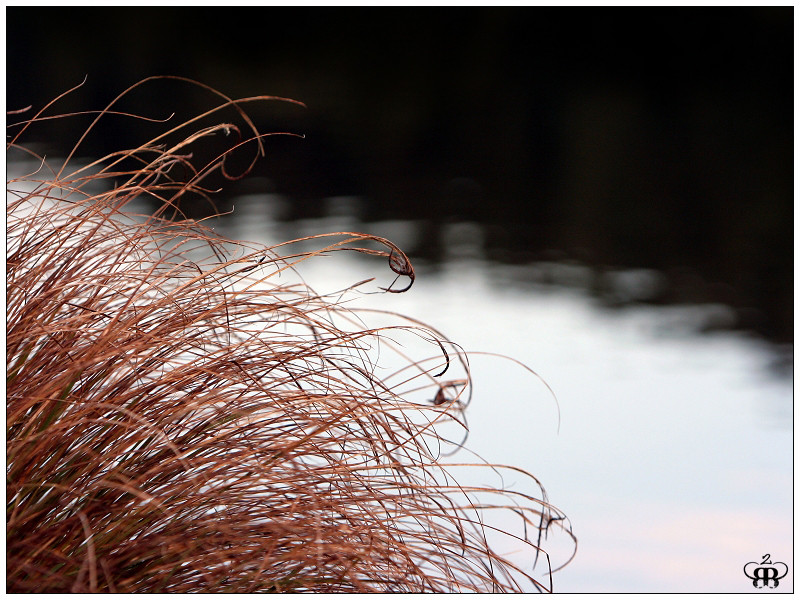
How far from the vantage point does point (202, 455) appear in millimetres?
1308

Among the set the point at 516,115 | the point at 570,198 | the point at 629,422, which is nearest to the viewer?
the point at 629,422

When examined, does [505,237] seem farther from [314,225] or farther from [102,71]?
[102,71]

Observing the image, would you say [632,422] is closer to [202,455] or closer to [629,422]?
[629,422]

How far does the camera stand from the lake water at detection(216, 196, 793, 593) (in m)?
2.63

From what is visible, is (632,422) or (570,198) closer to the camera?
(632,422)

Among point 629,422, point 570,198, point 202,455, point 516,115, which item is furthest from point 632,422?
point 516,115

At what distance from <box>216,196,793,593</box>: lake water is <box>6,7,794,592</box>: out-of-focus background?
0.04 feet

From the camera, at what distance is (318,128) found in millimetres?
6879

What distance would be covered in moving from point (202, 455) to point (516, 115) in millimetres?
6537

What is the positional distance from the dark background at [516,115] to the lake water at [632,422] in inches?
26.5

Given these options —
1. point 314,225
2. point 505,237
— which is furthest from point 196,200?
point 505,237

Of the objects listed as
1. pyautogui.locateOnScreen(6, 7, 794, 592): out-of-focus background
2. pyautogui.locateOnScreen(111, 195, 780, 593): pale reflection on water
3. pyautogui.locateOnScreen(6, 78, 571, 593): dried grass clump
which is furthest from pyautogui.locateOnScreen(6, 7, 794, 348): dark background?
pyautogui.locateOnScreen(6, 78, 571, 593): dried grass clump

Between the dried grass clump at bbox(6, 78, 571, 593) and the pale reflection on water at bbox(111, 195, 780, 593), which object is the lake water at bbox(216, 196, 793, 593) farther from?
the dried grass clump at bbox(6, 78, 571, 593)

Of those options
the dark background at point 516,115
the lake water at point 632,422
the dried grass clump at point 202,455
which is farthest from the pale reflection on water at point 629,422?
the dried grass clump at point 202,455
